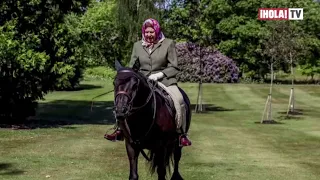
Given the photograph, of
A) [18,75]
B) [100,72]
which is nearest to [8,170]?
[18,75]

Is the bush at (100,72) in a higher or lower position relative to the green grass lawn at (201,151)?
lower

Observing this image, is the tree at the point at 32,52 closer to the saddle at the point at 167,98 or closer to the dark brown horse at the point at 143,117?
the saddle at the point at 167,98

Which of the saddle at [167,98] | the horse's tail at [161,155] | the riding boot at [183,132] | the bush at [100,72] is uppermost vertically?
the saddle at [167,98]

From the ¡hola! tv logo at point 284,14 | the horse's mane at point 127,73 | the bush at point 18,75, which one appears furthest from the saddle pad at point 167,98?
the ¡hola! tv logo at point 284,14

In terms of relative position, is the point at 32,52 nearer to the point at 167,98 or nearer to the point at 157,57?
the point at 157,57

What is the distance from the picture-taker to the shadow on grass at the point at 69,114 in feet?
92.6

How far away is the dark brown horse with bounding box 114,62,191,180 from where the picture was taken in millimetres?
7672

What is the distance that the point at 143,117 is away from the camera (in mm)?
8266

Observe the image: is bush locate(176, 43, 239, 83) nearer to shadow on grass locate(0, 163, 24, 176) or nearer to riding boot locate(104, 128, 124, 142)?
shadow on grass locate(0, 163, 24, 176)

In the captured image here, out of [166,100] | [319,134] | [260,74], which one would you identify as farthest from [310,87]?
[166,100]

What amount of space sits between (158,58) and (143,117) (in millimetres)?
1373

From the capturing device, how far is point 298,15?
29.8 m

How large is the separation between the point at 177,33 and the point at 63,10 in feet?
68.6

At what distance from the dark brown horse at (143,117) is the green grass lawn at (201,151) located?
3.32 m
